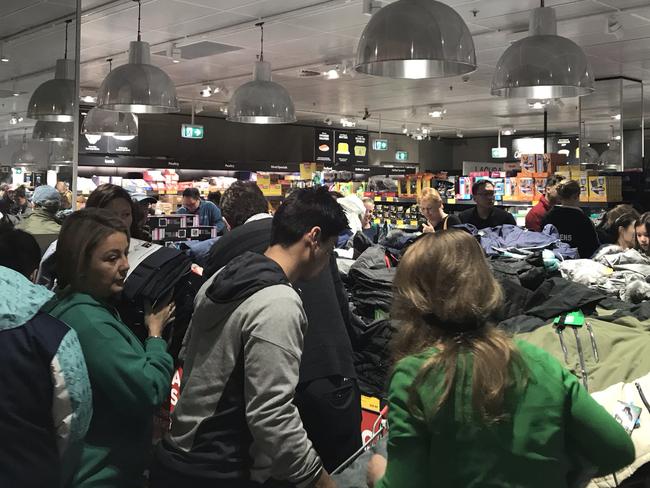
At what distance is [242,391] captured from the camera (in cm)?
179

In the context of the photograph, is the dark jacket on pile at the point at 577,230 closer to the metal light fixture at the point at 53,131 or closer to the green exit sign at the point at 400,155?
the metal light fixture at the point at 53,131

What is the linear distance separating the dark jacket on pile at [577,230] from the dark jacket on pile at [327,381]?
133 inches

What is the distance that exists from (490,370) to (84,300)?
3.81ft

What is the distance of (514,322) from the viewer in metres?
2.64

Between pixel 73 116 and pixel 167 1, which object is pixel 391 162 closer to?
pixel 167 1

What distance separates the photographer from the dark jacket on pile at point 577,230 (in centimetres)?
533

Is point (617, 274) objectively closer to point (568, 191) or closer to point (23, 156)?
point (568, 191)

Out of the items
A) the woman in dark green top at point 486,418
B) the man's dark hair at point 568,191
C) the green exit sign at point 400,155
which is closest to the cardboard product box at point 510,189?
the man's dark hair at point 568,191

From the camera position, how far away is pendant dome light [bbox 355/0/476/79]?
11.2 feet

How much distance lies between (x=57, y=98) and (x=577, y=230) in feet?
12.9

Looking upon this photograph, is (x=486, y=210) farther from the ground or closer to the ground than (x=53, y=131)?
closer to the ground

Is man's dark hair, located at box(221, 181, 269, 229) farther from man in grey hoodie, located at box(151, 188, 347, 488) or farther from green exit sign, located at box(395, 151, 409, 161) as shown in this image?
green exit sign, located at box(395, 151, 409, 161)

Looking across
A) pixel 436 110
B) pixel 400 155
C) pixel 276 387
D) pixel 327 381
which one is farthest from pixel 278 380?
pixel 400 155

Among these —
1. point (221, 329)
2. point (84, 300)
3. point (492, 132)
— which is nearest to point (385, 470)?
point (221, 329)
